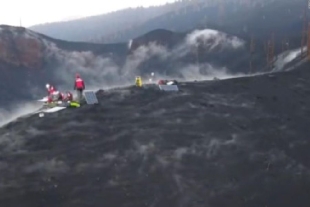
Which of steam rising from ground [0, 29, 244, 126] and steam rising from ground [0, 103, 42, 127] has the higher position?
steam rising from ground [0, 29, 244, 126]

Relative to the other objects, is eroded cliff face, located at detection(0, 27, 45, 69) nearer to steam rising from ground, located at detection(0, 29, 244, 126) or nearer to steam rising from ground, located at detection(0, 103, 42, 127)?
steam rising from ground, located at detection(0, 29, 244, 126)

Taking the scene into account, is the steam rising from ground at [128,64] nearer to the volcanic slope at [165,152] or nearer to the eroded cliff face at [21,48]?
the eroded cliff face at [21,48]

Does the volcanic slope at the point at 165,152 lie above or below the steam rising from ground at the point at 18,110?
above

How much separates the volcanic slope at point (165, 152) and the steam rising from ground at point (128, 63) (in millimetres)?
30813

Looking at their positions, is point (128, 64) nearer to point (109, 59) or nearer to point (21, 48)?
point (109, 59)

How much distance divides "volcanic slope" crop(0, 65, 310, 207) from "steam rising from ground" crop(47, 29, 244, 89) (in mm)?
30813

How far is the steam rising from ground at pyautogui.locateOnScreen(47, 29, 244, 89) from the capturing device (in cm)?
5875

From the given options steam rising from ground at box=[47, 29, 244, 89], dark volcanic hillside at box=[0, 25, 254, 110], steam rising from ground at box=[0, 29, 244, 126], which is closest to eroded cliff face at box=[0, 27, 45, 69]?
dark volcanic hillside at box=[0, 25, 254, 110]

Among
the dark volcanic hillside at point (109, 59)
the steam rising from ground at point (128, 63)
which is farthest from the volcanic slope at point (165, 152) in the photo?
the steam rising from ground at point (128, 63)

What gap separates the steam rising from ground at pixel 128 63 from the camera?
193ft

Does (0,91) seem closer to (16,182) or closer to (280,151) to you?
(16,182)

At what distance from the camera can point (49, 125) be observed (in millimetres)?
23531

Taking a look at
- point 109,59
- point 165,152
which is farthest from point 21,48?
point 165,152

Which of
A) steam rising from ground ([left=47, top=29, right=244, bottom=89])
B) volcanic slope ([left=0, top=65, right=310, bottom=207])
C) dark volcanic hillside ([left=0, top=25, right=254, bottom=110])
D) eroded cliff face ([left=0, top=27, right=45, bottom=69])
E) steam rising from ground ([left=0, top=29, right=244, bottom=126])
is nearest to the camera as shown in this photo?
volcanic slope ([left=0, top=65, right=310, bottom=207])
